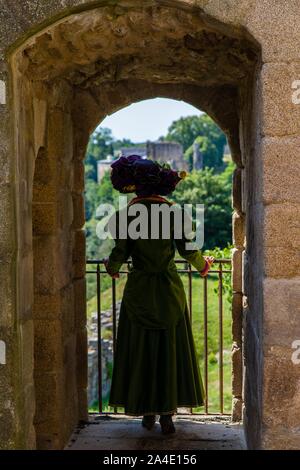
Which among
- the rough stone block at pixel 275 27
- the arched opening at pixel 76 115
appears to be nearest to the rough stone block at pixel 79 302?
the arched opening at pixel 76 115

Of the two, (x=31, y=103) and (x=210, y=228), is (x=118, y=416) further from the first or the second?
(x=210, y=228)

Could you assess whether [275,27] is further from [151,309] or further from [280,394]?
[151,309]

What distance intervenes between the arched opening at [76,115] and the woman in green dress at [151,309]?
0.39 meters

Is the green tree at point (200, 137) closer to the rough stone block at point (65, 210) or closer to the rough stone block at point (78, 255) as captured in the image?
the rough stone block at point (78, 255)

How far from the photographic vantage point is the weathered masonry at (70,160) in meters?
2.85

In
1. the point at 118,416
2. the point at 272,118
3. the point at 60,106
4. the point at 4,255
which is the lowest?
the point at 118,416

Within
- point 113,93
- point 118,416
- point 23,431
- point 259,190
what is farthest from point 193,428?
point 113,93

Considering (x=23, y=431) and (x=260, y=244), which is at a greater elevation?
(x=260, y=244)

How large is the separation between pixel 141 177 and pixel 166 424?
5.30ft

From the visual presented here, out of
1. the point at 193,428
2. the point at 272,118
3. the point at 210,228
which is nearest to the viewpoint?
the point at 272,118

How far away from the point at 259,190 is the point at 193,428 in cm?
209

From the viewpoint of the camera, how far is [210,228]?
25141 mm

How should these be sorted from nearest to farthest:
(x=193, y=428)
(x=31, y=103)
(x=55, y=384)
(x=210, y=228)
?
(x=31, y=103)
(x=55, y=384)
(x=193, y=428)
(x=210, y=228)

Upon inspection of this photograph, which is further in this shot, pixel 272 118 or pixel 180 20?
pixel 180 20
